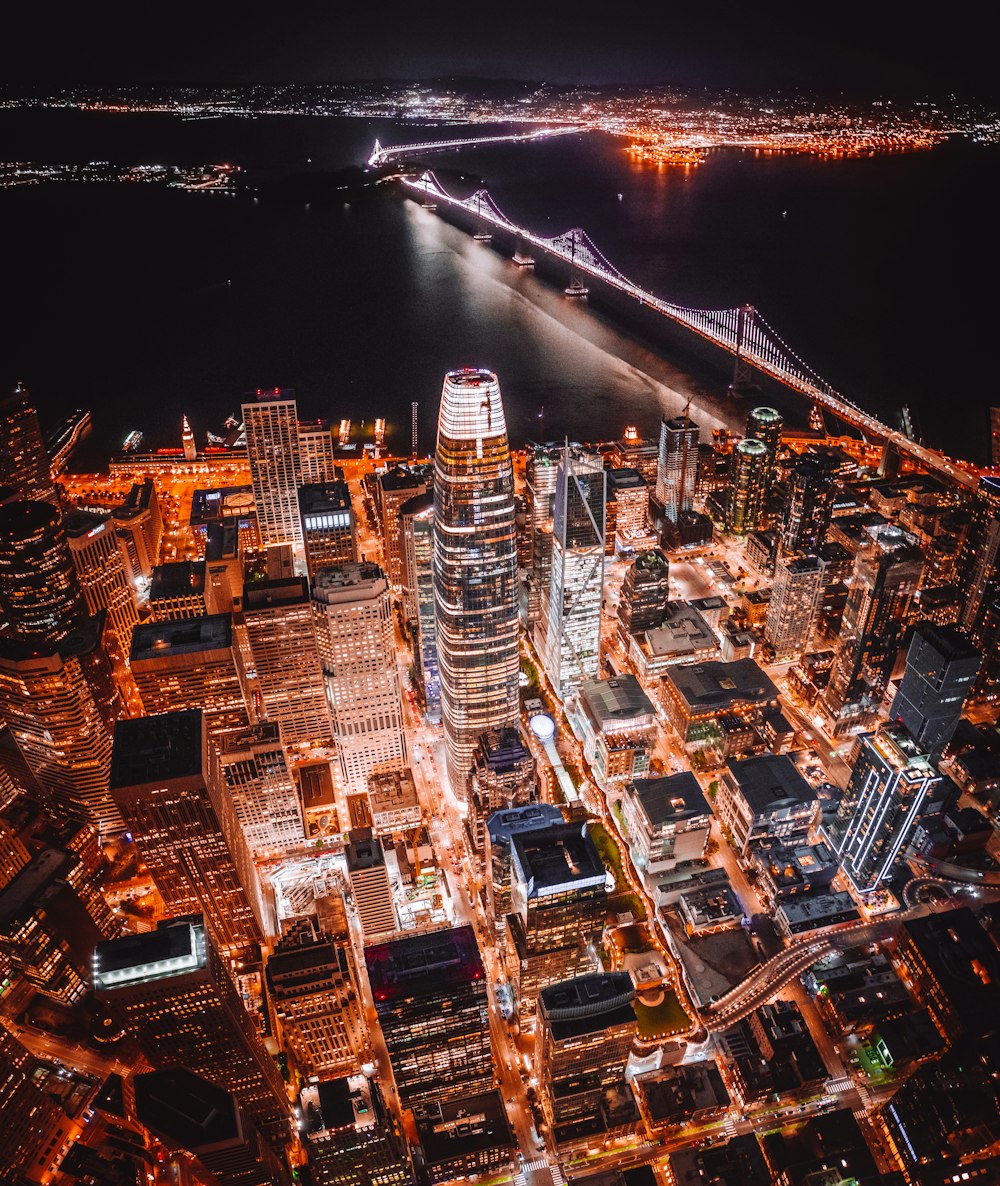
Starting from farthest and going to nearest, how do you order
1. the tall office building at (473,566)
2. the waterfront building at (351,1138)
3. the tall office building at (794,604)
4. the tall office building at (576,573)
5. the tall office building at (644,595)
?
1. the tall office building at (644,595)
2. the tall office building at (794,604)
3. the tall office building at (576,573)
4. the tall office building at (473,566)
5. the waterfront building at (351,1138)

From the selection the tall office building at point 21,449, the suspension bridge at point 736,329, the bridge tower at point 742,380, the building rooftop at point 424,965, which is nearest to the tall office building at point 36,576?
the tall office building at point 21,449

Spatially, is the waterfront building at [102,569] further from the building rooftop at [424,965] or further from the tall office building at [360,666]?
the building rooftop at [424,965]

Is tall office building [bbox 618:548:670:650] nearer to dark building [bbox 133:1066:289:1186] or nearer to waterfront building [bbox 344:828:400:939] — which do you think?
waterfront building [bbox 344:828:400:939]

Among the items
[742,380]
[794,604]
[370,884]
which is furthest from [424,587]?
[742,380]

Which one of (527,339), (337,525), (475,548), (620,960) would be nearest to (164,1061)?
(620,960)

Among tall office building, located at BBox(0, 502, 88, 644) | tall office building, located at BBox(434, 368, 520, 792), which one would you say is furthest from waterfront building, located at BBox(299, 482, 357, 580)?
tall office building, located at BBox(0, 502, 88, 644)

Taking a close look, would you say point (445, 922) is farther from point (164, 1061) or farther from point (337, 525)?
point (337, 525)
